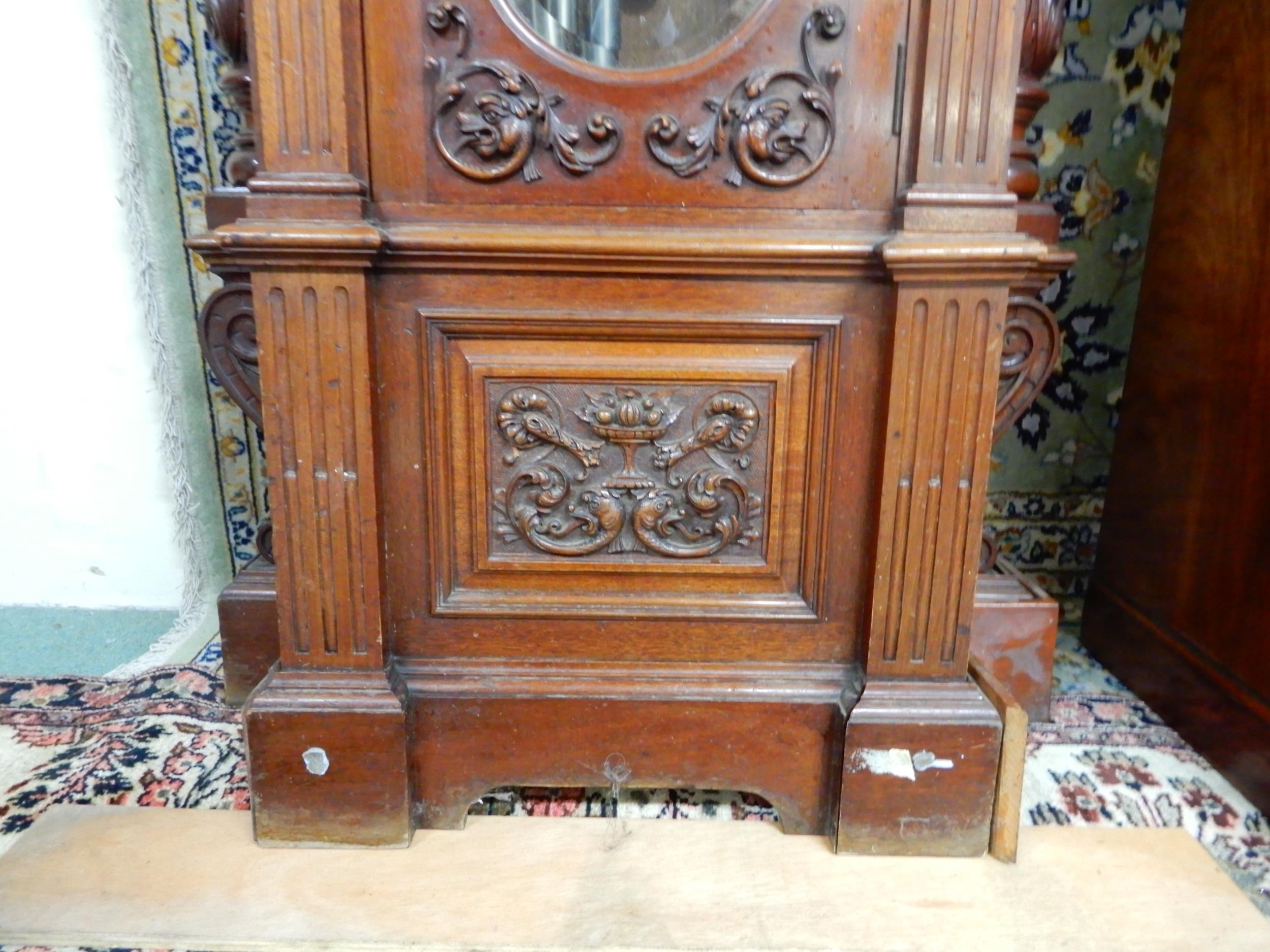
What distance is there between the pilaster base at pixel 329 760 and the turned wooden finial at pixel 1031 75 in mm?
1098

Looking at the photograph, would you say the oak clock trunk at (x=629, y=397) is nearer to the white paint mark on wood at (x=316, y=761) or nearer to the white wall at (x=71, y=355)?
the white paint mark on wood at (x=316, y=761)

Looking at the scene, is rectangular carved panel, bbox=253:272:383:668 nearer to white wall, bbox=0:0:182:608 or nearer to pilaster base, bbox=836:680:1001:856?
pilaster base, bbox=836:680:1001:856

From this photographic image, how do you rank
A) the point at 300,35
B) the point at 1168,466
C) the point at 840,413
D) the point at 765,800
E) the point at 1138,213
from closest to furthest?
the point at 300,35 → the point at 840,413 → the point at 765,800 → the point at 1168,466 → the point at 1138,213

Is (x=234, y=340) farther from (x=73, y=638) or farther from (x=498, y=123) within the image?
(x=73, y=638)

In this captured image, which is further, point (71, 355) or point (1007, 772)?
point (71, 355)

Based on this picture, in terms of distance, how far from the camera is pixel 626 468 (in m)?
1.00

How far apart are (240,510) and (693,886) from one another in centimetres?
113

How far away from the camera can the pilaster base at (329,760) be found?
98cm

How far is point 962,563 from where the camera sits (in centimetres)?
97

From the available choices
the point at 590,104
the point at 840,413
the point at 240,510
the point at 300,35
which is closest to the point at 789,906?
the point at 840,413

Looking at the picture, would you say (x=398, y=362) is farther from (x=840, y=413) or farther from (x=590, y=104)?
(x=840, y=413)

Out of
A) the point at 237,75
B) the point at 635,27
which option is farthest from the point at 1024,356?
the point at 237,75

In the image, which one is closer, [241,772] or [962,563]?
[962,563]

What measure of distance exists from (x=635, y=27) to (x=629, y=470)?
0.53 metres
